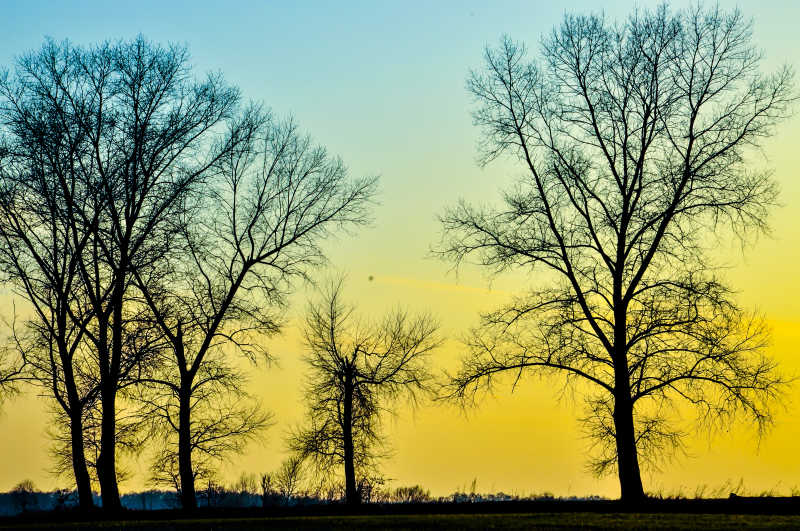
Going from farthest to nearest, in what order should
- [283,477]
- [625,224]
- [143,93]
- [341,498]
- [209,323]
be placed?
[283,477] → [341,498] → [209,323] → [143,93] → [625,224]

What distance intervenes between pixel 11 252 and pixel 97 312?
4341 millimetres

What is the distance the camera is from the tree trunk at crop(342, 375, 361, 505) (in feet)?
108

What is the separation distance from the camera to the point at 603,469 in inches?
1055

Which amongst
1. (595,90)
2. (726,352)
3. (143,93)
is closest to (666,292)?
(726,352)

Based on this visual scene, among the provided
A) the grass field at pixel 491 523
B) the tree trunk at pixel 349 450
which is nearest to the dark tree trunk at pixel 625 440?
the grass field at pixel 491 523

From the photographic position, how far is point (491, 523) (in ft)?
63.4

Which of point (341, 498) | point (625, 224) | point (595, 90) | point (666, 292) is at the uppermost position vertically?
point (595, 90)

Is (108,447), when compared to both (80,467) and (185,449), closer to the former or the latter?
(80,467)

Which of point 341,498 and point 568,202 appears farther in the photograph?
point 341,498

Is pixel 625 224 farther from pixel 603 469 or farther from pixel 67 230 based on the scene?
pixel 67 230

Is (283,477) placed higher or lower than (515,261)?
lower

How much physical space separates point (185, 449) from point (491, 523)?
13.7 metres

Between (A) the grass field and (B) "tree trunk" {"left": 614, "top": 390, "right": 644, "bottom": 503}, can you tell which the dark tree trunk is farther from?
(A) the grass field

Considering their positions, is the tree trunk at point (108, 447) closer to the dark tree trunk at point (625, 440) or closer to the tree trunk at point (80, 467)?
the tree trunk at point (80, 467)
